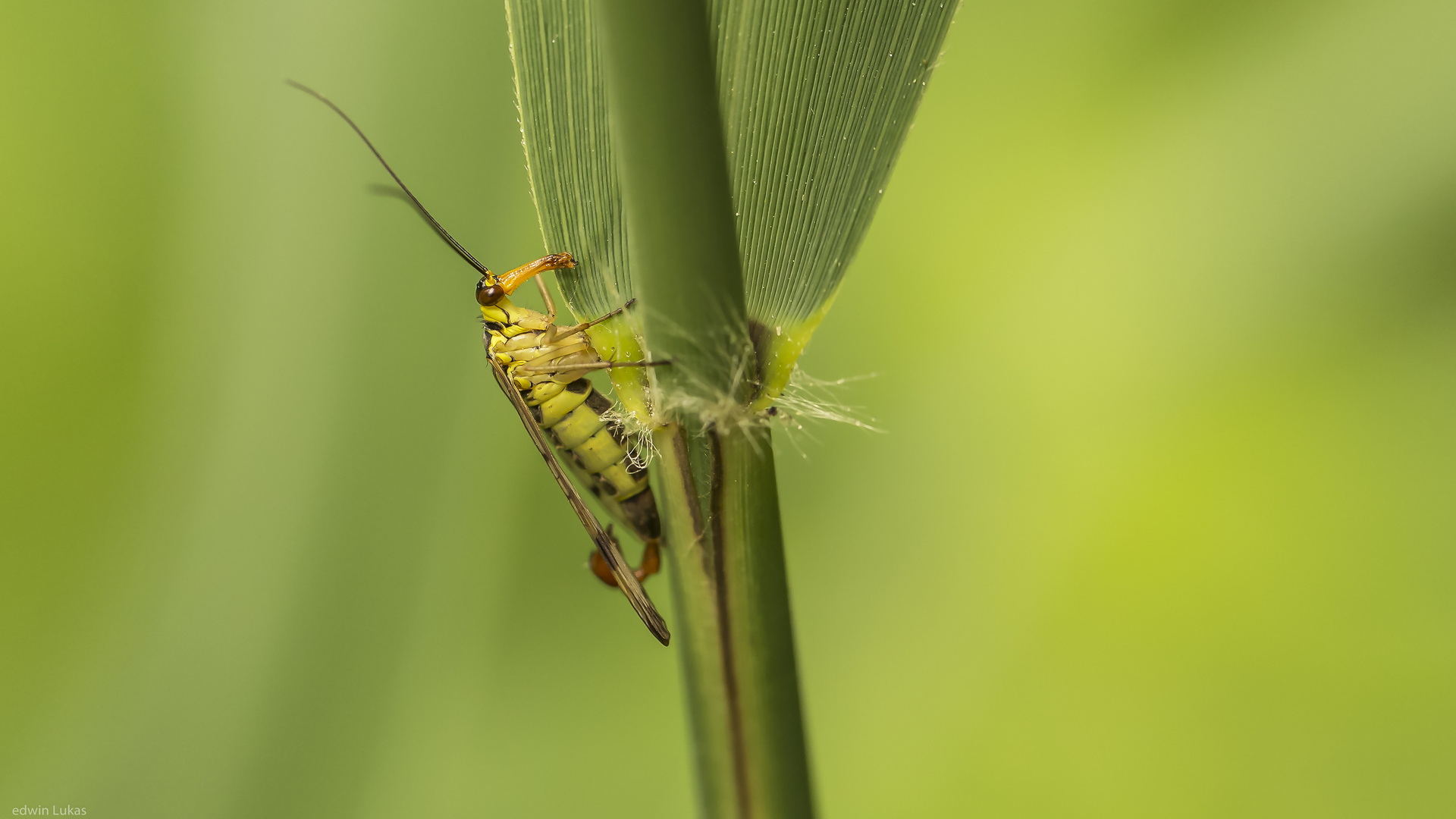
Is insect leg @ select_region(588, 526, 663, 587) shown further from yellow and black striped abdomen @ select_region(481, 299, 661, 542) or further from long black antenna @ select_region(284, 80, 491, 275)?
long black antenna @ select_region(284, 80, 491, 275)

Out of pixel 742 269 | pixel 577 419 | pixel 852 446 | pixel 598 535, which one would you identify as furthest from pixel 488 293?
pixel 852 446

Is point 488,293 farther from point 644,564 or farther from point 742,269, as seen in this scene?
point 742,269

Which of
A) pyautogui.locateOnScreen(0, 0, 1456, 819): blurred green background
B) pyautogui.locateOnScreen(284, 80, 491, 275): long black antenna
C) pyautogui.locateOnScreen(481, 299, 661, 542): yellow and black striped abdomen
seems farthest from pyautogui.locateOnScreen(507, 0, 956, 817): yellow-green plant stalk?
pyautogui.locateOnScreen(0, 0, 1456, 819): blurred green background

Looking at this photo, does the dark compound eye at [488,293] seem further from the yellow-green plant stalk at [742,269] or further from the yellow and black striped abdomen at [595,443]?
the yellow-green plant stalk at [742,269]

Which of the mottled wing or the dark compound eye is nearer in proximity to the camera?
the mottled wing

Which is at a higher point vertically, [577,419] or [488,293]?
[488,293]

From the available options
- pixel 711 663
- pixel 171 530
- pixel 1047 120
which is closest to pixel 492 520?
pixel 171 530

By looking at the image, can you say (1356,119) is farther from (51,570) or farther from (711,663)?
(51,570)
